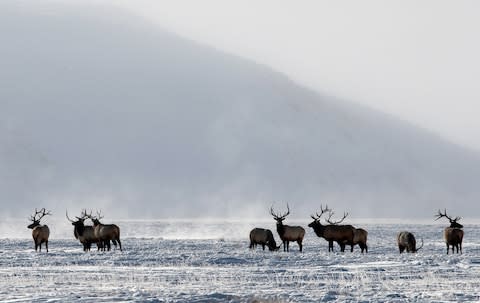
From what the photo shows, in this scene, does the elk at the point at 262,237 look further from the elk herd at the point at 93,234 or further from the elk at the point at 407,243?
the elk herd at the point at 93,234

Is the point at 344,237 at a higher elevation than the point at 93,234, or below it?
below

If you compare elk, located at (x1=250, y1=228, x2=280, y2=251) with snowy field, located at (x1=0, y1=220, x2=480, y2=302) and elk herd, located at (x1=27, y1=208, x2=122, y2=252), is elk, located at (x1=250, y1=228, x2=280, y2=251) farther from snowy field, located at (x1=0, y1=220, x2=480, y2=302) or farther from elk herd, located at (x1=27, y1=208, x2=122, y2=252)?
elk herd, located at (x1=27, y1=208, x2=122, y2=252)

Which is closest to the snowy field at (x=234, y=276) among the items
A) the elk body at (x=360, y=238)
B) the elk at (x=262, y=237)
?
the elk body at (x=360, y=238)

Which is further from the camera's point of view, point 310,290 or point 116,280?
point 116,280

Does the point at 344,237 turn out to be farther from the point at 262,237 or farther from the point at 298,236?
the point at 262,237

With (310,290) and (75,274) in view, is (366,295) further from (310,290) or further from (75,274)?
(75,274)

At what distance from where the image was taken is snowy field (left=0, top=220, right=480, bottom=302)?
2462 cm

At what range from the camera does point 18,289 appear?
26469 mm

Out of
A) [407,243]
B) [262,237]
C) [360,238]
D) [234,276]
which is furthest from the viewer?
[262,237]

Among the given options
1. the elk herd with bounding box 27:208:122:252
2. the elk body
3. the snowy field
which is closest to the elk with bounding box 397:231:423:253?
the snowy field

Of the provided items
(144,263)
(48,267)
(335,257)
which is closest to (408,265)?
(335,257)

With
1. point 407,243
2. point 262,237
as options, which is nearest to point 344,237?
point 407,243

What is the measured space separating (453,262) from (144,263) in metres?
11.4

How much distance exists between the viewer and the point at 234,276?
103 ft
